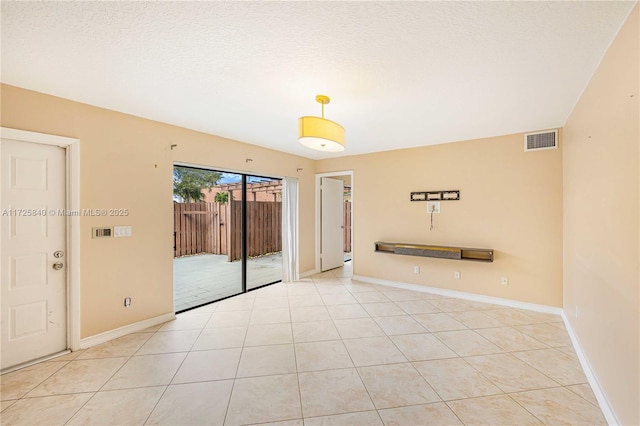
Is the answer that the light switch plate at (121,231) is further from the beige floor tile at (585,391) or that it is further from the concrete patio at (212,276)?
the beige floor tile at (585,391)

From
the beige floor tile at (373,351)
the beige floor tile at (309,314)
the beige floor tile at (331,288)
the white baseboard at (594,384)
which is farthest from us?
the beige floor tile at (331,288)

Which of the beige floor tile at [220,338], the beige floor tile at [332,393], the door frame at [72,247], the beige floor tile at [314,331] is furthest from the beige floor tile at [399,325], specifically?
the door frame at [72,247]

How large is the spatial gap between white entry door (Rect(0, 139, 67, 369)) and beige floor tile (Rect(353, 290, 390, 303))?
3.53 meters

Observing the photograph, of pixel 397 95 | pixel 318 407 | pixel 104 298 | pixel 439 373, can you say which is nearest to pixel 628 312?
pixel 439 373

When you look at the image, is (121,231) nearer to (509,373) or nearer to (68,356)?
(68,356)

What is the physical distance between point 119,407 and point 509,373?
3073mm

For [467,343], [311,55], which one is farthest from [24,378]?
[467,343]

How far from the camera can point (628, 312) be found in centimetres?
148

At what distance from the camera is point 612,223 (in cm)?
170

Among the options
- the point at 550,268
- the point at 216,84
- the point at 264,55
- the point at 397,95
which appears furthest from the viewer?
the point at 550,268

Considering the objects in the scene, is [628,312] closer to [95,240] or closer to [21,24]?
[21,24]

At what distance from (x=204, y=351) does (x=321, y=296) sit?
2.02 m

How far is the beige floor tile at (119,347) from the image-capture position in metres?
2.52

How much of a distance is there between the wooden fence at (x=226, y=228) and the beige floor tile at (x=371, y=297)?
214 centimetres
